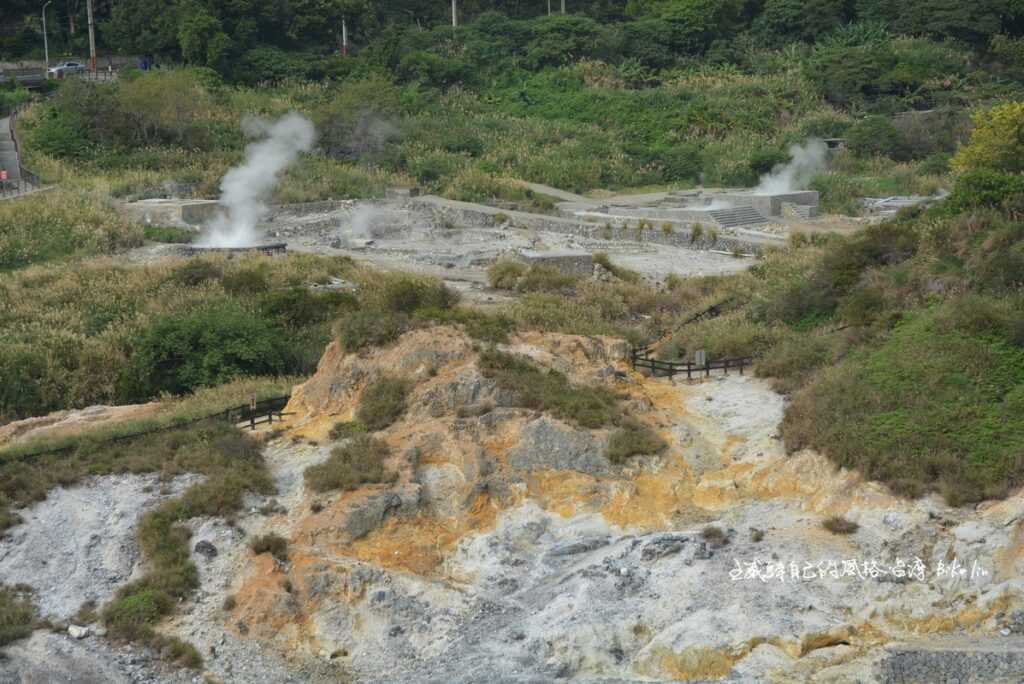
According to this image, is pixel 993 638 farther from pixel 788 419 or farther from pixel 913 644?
pixel 788 419

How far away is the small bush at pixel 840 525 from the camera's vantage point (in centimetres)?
1680

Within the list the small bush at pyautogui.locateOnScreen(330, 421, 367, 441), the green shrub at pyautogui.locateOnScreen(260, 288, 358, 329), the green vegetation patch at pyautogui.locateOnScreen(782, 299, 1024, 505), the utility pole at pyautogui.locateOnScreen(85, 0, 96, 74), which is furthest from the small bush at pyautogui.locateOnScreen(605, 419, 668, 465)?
the utility pole at pyautogui.locateOnScreen(85, 0, 96, 74)

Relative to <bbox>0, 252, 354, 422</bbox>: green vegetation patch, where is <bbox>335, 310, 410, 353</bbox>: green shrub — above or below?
above

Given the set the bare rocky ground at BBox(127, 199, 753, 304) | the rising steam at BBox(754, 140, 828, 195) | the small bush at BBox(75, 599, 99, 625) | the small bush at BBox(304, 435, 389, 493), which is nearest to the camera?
the small bush at BBox(75, 599, 99, 625)

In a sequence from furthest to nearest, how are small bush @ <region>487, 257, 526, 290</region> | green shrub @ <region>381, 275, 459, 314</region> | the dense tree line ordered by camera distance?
the dense tree line, small bush @ <region>487, 257, 526, 290</region>, green shrub @ <region>381, 275, 459, 314</region>

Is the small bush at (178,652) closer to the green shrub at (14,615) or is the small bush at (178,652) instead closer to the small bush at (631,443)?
the green shrub at (14,615)

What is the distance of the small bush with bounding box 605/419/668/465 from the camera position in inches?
747

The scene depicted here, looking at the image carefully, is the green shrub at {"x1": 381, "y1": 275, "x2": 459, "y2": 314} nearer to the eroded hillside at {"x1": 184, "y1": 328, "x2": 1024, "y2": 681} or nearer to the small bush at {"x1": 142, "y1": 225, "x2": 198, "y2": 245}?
the eroded hillside at {"x1": 184, "y1": 328, "x2": 1024, "y2": 681}

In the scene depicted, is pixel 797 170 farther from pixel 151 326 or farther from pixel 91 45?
pixel 91 45

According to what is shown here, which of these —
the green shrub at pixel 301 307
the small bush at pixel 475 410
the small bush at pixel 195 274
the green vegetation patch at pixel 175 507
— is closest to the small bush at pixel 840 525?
the small bush at pixel 475 410

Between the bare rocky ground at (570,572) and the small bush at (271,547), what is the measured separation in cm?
12

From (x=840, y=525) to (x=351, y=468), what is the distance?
18.1 ft

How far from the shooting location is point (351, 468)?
18.7m

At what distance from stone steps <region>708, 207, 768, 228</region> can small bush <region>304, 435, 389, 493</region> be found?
22.4 metres
